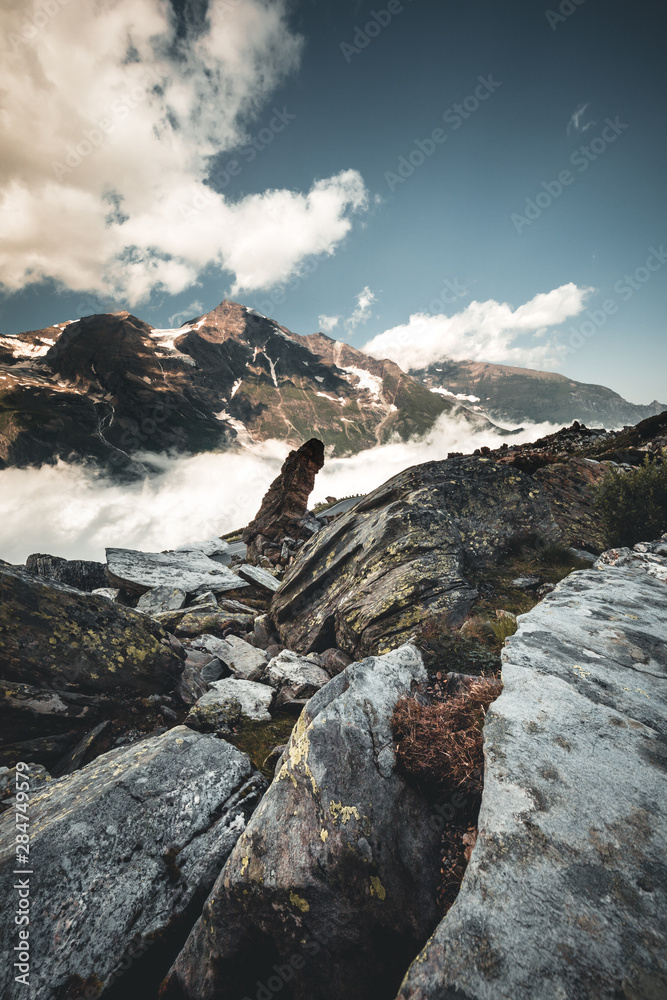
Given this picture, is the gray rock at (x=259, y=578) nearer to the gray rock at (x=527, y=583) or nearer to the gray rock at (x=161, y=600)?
the gray rock at (x=161, y=600)

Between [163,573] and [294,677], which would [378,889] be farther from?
Result: [163,573]

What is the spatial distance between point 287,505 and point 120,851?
27861 mm

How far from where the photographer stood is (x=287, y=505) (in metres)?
32.3

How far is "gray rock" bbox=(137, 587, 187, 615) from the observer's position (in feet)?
49.3

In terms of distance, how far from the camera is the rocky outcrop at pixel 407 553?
9523 millimetres

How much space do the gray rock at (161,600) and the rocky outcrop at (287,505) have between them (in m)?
14.2

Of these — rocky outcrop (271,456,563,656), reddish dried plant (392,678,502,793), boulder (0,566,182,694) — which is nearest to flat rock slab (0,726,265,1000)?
boulder (0,566,182,694)

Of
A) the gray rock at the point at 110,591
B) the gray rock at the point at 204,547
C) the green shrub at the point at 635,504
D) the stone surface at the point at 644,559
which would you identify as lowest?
the stone surface at the point at 644,559

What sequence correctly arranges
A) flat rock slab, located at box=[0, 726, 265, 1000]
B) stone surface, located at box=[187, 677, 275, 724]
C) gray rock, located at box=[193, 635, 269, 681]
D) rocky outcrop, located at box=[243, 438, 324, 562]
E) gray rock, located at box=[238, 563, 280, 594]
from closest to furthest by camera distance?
flat rock slab, located at box=[0, 726, 265, 1000] → stone surface, located at box=[187, 677, 275, 724] → gray rock, located at box=[193, 635, 269, 681] → gray rock, located at box=[238, 563, 280, 594] → rocky outcrop, located at box=[243, 438, 324, 562]

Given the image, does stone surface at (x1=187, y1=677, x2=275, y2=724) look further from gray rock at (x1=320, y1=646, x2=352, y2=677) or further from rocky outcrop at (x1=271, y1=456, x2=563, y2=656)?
rocky outcrop at (x1=271, y1=456, x2=563, y2=656)

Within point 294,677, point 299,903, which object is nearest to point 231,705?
point 294,677

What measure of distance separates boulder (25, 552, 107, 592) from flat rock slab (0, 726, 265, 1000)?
1255 cm

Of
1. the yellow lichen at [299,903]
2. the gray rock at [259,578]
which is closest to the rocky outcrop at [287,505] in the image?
the gray rock at [259,578]

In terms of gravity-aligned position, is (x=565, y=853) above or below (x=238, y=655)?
above
